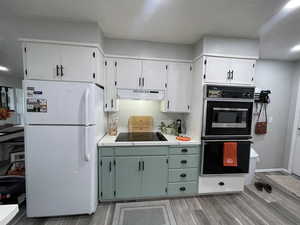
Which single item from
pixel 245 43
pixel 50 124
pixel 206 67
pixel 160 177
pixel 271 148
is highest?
pixel 245 43

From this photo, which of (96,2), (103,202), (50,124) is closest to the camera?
(96,2)

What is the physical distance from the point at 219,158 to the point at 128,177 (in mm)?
1468

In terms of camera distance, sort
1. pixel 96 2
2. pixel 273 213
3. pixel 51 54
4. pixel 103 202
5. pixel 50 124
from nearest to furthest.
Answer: pixel 96 2, pixel 50 124, pixel 51 54, pixel 273 213, pixel 103 202

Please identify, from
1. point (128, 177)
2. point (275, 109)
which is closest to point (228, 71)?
point (275, 109)

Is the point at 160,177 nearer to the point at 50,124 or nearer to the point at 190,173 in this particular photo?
the point at 190,173

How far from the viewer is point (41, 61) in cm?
174

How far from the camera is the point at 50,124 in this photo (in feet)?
5.28

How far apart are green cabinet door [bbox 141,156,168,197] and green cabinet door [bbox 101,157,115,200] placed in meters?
0.47

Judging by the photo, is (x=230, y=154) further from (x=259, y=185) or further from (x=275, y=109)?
(x=275, y=109)

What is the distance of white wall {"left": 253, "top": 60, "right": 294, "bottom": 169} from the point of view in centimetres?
289

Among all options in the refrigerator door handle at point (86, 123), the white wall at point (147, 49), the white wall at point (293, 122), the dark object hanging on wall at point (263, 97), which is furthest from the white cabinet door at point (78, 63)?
the white wall at point (293, 122)

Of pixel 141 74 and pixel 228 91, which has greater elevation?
pixel 141 74

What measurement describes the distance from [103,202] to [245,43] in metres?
3.40

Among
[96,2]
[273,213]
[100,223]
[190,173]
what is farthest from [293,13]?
[100,223]
